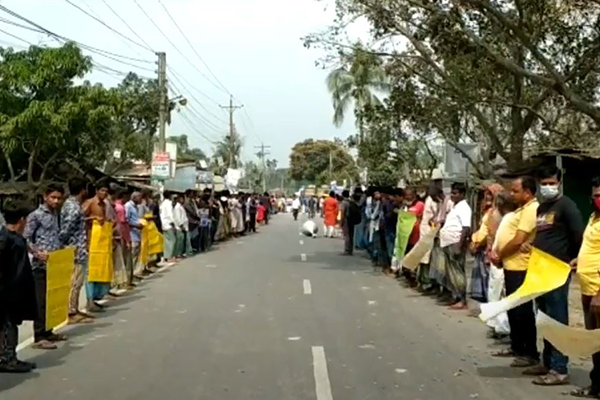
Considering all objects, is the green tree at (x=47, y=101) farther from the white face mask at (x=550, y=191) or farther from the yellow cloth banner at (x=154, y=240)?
the white face mask at (x=550, y=191)

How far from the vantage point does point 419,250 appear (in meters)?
16.1

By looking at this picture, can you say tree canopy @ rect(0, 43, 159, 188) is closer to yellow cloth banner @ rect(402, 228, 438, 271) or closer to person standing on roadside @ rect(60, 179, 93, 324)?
yellow cloth banner @ rect(402, 228, 438, 271)

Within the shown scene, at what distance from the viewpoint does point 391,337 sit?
11.3m

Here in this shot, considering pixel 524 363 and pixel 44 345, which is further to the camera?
pixel 44 345

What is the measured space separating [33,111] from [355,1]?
11757 mm

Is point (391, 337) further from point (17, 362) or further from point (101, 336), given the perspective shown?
point (17, 362)

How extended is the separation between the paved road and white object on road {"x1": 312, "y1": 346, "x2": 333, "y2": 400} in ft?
0.04

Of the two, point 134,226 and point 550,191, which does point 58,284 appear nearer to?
point 550,191

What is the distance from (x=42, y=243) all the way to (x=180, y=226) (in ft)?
42.5

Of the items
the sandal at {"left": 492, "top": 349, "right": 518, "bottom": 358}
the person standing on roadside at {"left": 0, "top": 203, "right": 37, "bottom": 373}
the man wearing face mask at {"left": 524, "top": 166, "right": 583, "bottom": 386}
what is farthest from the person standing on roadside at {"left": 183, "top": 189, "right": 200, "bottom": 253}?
the man wearing face mask at {"left": 524, "top": 166, "right": 583, "bottom": 386}

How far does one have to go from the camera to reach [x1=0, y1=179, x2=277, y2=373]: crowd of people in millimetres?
8805

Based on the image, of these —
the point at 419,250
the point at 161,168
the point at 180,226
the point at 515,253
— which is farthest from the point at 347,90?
the point at 515,253

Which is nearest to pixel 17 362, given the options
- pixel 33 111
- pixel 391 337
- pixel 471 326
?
pixel 391 337

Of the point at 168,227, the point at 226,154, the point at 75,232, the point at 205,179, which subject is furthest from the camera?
the point at 226,154
